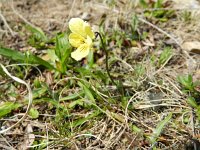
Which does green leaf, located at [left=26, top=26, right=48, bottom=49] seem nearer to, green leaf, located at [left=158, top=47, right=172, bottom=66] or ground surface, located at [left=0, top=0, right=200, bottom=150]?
ground surface, located at [left=0, top=0, right=200, bottom=150]

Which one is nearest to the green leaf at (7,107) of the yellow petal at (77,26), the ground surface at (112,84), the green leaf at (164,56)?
the ground surface at (112,84)

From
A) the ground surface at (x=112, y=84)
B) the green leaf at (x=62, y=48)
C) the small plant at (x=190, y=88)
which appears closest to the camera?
the ground surface at (x=112, y=84)

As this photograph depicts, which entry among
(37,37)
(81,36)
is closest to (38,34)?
(37,37)

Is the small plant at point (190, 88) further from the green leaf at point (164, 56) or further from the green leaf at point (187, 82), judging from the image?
the green leaf at point (164, 56)

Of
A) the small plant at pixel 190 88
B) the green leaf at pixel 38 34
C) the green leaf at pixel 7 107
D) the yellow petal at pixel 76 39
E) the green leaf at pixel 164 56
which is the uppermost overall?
the yellow petal at pixel 76 39

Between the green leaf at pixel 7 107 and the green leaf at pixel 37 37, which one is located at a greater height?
the green leaf at pixel 37 37

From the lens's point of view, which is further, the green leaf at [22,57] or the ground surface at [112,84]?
the green leaf at [22,57]

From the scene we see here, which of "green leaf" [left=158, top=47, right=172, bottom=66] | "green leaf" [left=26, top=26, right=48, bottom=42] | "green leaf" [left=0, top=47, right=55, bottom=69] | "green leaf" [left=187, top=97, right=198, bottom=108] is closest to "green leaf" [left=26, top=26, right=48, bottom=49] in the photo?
"green leaf" [left=26, top=26, right=48, bottom=42]
